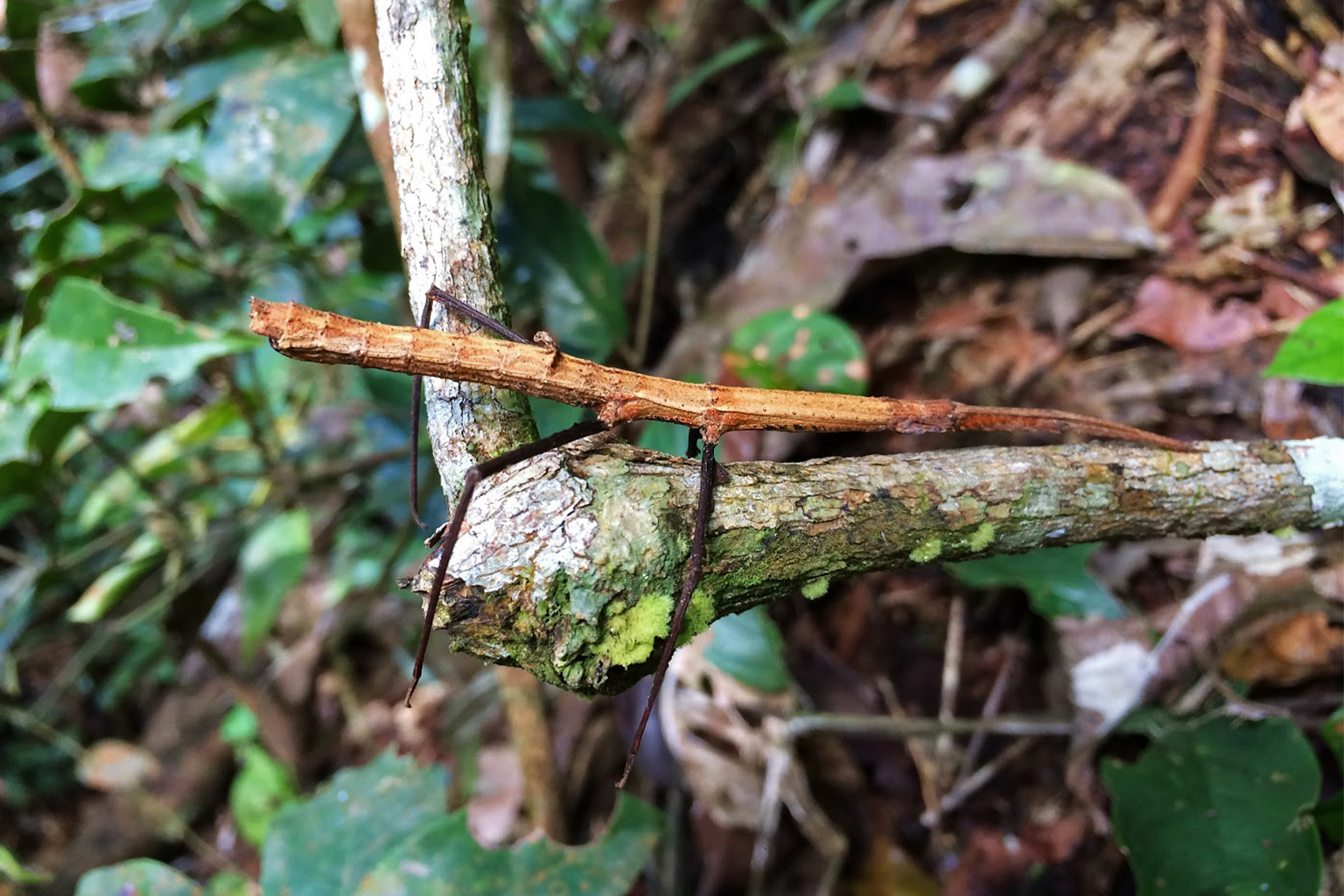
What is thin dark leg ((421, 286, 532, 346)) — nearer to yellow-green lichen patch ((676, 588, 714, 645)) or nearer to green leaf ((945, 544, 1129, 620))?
yellow-green lichen patch ((676, 588, 714, 645))

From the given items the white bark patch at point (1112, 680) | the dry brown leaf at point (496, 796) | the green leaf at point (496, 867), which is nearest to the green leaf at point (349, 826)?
the green leaf at point (496, 867)

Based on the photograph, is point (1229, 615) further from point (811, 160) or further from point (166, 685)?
point (166, 685)

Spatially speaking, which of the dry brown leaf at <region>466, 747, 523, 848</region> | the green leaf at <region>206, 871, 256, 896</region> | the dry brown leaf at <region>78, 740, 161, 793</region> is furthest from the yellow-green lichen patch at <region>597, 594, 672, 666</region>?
the dry brown leaf at <region>78, 740, 161, 793</region>

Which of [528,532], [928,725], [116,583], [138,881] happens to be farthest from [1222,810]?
[116,583]

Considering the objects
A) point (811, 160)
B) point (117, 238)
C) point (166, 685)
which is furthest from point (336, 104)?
point (166, 685)

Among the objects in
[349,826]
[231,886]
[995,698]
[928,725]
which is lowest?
[231,886]

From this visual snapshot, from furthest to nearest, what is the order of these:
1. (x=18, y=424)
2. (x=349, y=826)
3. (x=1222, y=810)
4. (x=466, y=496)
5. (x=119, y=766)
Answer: (x=119, y=766), (x=18, y=424), (x=349, y=826), (x=1222, y=810), (x=466, y=496)

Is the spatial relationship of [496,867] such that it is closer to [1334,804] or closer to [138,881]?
[138,881]
